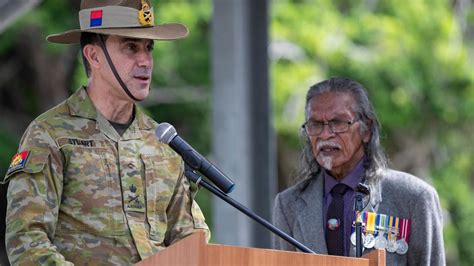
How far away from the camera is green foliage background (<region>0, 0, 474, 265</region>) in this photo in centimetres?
1709

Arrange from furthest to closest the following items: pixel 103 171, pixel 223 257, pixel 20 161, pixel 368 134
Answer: pixel 368 134, pixel 103 171, pixel 20 161, pixel 223 257

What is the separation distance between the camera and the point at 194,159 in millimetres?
4164

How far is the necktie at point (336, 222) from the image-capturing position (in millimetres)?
5172

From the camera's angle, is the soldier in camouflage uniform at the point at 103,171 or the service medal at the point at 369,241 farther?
the service medal at the point at 369,241

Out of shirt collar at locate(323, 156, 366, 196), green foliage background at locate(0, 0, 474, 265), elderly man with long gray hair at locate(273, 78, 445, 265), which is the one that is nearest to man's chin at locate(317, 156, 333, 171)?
elderly man with long gray hair at locate(273, 78, 445, 265)

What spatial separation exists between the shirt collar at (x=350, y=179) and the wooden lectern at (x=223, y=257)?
128 cm

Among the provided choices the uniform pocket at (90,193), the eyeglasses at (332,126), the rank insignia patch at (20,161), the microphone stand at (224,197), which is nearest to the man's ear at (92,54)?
the uniform pocket at (90,193)

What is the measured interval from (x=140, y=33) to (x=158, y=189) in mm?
519

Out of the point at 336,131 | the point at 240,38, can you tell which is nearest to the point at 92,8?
the point at 336,131

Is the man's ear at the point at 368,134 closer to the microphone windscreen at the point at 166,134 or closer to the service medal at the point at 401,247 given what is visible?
the service medal at the point at 401,247

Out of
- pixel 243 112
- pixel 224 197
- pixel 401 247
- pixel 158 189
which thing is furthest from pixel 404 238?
pixel 243 112

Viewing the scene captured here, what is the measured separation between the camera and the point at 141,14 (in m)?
4.61

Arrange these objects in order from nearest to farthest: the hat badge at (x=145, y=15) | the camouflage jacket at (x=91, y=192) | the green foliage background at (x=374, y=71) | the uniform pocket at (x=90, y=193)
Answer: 1. the camouflage jacket at (x=91, y=192)
2. the uniform pocket at (x=90, y=193)
3. the hat badge at (x=145, y=15)
4. the green foliage background at (x=374, y=71)

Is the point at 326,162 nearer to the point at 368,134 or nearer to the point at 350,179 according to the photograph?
the point at 350,179
